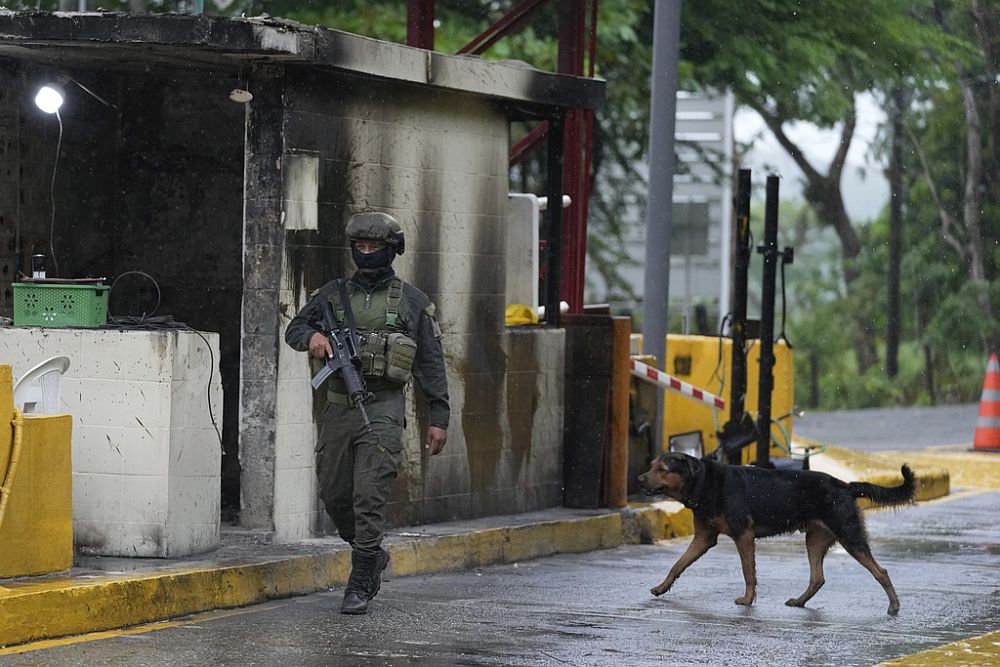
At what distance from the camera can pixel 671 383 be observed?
13953mm

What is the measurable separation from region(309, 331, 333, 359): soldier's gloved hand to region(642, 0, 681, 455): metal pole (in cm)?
587

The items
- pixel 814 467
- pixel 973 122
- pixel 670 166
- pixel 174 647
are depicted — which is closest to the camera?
pixel 174 647

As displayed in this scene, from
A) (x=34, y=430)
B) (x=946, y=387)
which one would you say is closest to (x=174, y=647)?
(x=34, y=430)

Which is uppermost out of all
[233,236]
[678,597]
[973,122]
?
[973,122]

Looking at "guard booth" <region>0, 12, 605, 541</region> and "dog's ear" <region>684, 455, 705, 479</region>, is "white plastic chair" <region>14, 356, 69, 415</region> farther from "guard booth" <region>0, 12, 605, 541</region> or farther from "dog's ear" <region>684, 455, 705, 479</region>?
"dog's ear" <region>684, 455, 705, 479</region>

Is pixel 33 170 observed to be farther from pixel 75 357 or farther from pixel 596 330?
pixel 596 330

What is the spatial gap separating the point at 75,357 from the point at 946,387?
3152 centimetres

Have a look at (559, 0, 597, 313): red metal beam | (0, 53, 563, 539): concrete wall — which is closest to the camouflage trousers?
(0, 53, 563, 539): concrete wall

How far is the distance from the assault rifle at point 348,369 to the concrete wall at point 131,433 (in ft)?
2.82

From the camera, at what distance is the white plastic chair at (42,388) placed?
30.7 feet

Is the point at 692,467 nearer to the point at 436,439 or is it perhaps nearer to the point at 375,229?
the point at 436,439

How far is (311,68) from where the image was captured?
10.4 metres

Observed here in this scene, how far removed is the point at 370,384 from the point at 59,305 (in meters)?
1.77

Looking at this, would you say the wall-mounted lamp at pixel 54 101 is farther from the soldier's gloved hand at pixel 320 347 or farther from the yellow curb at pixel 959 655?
the yellow curb at pixel 959 655
